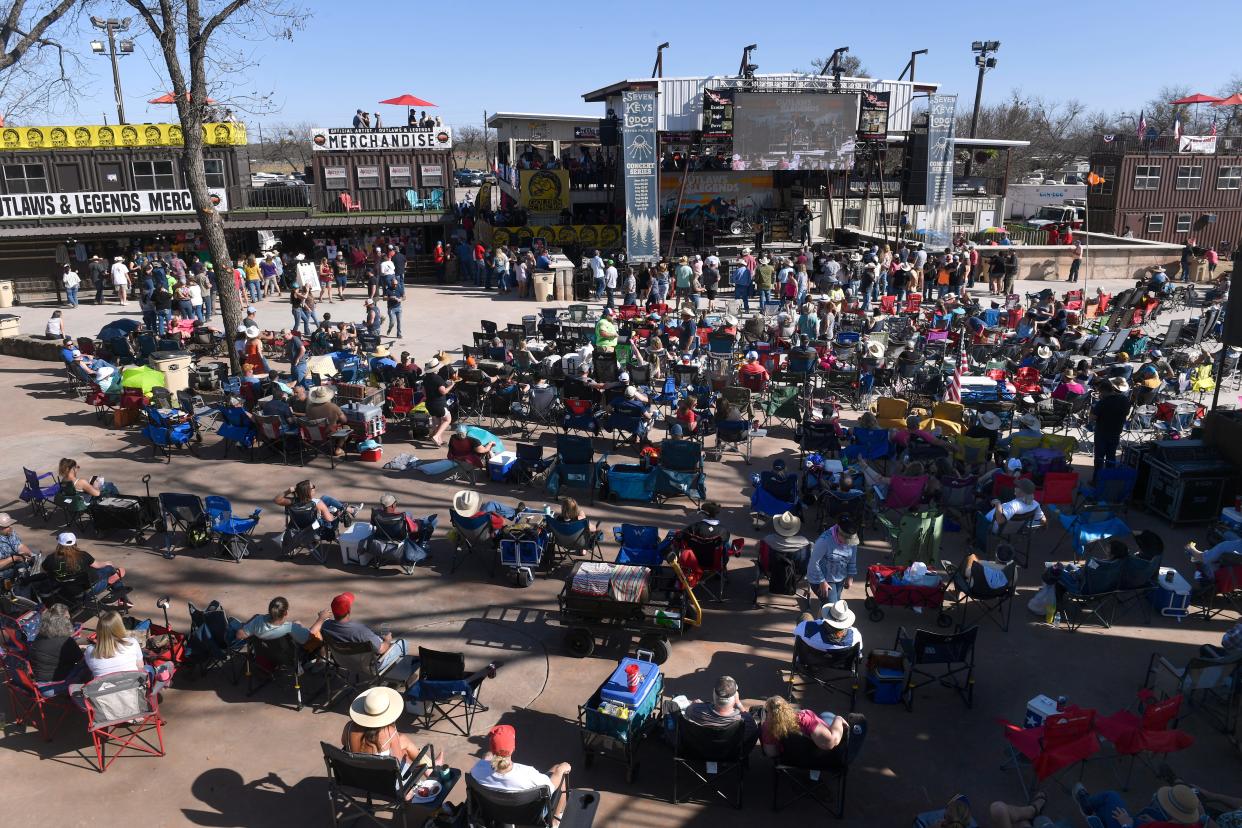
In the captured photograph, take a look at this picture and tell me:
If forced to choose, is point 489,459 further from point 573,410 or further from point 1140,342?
point 1140,342

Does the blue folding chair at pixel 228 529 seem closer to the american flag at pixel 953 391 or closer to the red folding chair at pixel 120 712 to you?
the red folding chair at pixel 120 712

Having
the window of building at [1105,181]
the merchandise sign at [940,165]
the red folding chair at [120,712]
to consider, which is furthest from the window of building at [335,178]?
the window of building at [1105,181]

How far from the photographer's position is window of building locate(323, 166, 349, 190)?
32.6 m

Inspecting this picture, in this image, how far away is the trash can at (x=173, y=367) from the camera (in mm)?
16531

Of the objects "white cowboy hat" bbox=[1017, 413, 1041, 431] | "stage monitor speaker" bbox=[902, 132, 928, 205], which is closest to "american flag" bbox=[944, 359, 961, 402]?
"white cowboy hat" bbox=[1017, 413, 1041, 431]

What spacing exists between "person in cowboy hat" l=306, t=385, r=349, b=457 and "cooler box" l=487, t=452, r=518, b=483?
2.34m

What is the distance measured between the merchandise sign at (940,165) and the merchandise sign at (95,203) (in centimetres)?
2372

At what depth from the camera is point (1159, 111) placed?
8281cm

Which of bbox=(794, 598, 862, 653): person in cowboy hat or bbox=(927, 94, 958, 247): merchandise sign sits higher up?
bbox=(927, 94, 958, 247): merchandise sign

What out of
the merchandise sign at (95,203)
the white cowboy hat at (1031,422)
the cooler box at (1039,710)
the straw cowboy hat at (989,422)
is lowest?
the cooler box at (1039,710)

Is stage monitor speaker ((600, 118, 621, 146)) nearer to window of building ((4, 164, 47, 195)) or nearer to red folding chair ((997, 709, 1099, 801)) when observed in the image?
window of building ((4, 164, 47, 195))

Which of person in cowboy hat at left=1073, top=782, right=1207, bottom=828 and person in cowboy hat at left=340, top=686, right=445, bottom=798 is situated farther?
person in cowboy hat at left=340, top=686, right=445, bottom=798

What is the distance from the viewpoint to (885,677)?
7660 millimetres

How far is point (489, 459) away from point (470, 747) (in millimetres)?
5753
